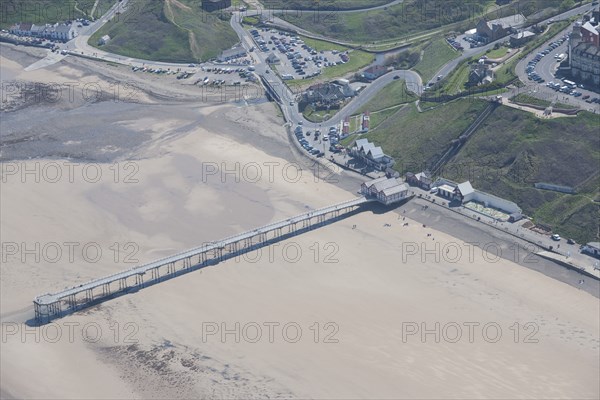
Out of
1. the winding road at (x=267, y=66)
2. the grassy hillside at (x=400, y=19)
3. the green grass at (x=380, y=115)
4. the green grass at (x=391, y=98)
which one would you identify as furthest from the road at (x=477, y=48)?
the grassy hillside at (x=400, y=19)

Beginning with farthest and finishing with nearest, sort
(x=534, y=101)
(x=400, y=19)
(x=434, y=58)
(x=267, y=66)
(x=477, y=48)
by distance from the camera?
(x=400, y=19) → (x=267, y=66) → (x=434, y=58) → (x=477, y=48) → (x=534, y=101)

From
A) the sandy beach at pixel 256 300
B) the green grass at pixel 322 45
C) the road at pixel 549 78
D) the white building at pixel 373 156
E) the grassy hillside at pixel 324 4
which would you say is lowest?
the sandy beach at pixel 256 300

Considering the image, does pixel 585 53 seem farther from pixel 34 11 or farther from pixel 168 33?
pixel 34 11

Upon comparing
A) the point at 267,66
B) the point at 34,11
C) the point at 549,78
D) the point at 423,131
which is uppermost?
the point at 549,78

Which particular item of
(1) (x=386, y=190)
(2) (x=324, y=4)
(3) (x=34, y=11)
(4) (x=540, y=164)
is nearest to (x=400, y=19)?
(2) (x=324, y=4)

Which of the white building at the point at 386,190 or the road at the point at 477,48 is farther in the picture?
the road at the point at 477,48

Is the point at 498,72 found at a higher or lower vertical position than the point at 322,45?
higher

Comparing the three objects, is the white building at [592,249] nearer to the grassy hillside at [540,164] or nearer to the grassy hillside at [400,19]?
the grassy hillside at [540,164]
